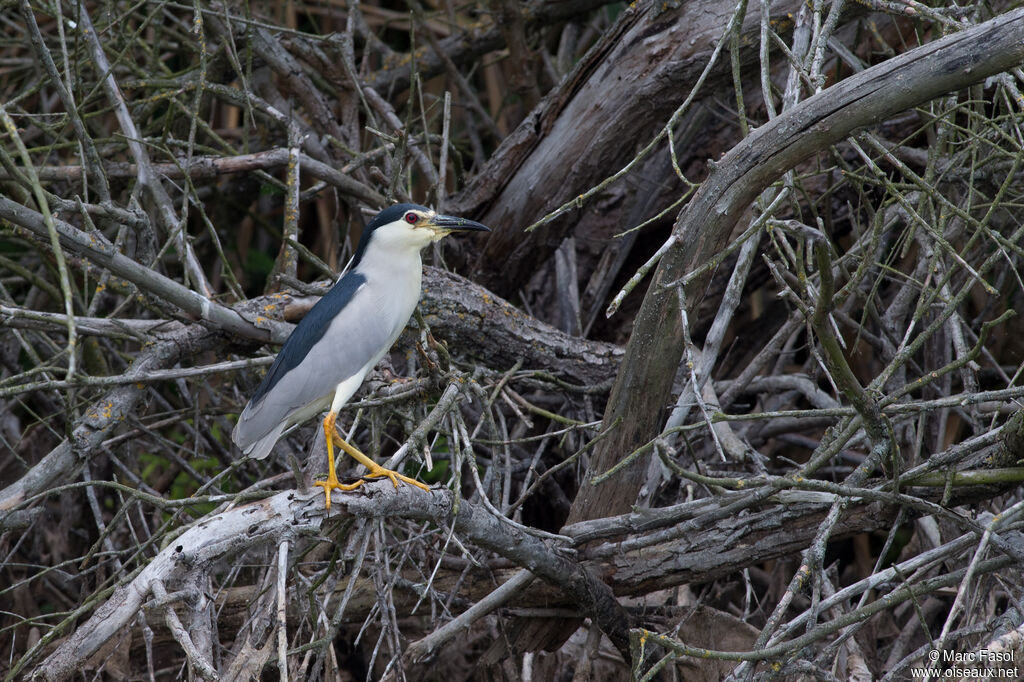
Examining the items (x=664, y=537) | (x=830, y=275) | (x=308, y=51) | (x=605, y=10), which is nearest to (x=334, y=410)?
(x=664, y=537)

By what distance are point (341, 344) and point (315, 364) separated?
105 mm

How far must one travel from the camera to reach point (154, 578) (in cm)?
205

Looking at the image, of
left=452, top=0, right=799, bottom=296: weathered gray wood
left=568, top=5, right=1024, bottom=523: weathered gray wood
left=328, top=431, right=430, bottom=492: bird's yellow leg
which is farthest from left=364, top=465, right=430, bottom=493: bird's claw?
left=452, top=0, right=799, bottom=296: weathered gray wood

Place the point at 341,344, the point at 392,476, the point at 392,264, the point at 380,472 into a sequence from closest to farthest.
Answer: the point at 392,476 → the point at 380,472 → the point at 341,344 → the point at 392,264

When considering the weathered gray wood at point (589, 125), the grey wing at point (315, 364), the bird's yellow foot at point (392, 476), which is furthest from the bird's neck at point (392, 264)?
the weathered gray wood at point (589, 125)

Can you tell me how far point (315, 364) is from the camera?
9.89 feet

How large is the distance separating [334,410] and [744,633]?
5.56 ft

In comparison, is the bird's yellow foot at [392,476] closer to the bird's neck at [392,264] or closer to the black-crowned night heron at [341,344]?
the black-crowned night heron at [341,344]

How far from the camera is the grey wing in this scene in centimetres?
301

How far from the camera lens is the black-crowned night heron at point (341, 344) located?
301cm

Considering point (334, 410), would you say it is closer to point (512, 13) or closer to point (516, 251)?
point (516, 251)

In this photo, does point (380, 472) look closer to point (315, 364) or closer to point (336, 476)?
point (336, 476)

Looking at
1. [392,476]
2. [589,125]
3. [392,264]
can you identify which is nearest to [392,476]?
[392,476]

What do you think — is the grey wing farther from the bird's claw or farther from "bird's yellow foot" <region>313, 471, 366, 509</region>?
"bird's yellow foot" <region>313, 471, 366, 509</region>
